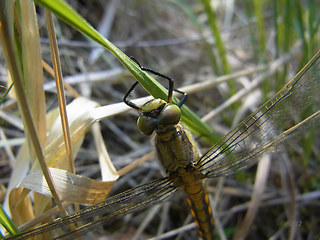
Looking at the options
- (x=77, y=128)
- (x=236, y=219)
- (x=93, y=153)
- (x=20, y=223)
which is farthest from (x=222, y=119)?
(x=20, y=223)

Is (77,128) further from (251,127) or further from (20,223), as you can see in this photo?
(251,127)

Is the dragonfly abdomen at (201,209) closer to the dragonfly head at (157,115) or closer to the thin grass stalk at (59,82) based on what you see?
the dragonfly head at (157,115)

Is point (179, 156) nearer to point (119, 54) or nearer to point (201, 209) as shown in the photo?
point (201, 209)

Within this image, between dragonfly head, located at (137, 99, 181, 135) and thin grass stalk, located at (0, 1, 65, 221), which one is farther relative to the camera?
dragonfly head, located at (137, 99, 181, 135)

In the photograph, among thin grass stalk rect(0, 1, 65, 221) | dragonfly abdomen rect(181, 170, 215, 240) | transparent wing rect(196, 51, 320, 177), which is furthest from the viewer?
dragonfly abdomen rect(181, 170, 215, 240)

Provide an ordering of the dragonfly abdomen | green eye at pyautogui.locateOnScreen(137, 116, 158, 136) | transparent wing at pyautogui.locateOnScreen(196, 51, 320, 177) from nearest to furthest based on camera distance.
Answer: transparent wing at pyautogui.locateOnScreen(196, 51, 320, 177) < green eye at pyautogui.locateOnScreen(137, 116, 158, 136) < the dragonfly abdomen

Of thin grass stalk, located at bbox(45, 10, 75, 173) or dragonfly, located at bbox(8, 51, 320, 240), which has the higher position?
thin grass stalk, located at bbox(45, 10, 75, 173)

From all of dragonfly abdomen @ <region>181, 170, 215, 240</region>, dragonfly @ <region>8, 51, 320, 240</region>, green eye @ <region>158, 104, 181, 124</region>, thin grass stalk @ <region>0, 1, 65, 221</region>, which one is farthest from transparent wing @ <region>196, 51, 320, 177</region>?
thin grass stalk @ <region>0, 1, 65, 221</region>

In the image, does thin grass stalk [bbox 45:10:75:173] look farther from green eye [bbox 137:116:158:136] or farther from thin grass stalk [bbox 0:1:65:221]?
green eye [bbox 137:116:158:136]
